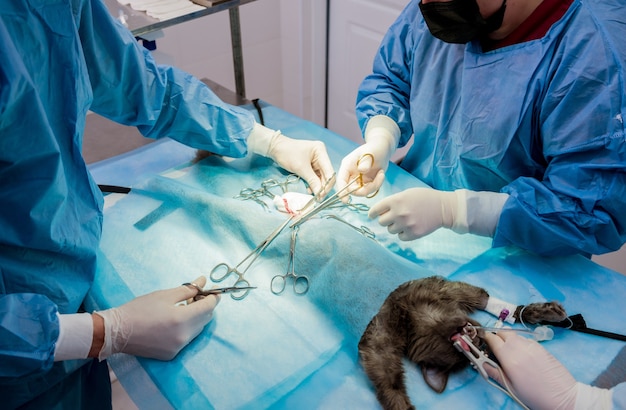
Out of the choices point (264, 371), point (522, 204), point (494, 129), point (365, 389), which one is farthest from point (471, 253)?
point (264, 371)

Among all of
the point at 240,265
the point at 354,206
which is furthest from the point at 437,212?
the point at 240,265

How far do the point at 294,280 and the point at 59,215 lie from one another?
68cm

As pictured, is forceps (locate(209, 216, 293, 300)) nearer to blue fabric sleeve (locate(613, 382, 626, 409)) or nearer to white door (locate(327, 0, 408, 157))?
blue fabric sleeve (locate(613, 382, 626, 409))

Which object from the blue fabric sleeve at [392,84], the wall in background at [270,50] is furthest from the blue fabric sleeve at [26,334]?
the wall in background at [270,50]

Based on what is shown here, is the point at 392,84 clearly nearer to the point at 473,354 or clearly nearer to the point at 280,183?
the point at 280,183

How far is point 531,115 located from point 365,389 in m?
0.98

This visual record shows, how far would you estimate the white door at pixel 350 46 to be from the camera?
11.9 feet

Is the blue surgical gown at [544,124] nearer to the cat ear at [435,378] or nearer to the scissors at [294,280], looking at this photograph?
the cat ear at [435,378]

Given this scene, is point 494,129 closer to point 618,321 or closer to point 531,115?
point 531,115

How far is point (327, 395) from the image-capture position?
51.1 inches

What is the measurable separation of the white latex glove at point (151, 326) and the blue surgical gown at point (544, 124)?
0.98 meters

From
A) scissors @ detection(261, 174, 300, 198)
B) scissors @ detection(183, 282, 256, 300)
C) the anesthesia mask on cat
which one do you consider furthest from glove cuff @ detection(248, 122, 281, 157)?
the anesthesia mask on cat

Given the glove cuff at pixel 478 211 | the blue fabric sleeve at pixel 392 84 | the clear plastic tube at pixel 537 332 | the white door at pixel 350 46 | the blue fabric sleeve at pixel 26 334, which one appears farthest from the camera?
the white door at pixel 350 46

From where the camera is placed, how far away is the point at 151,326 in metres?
1.33
